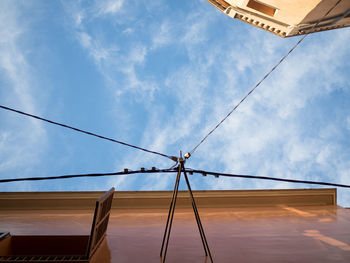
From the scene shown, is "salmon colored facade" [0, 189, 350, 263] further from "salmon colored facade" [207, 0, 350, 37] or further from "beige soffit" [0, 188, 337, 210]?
"salmon colored facade" [207, 0, 350, 37]

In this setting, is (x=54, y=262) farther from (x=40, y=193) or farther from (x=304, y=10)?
(x=304, y=10)

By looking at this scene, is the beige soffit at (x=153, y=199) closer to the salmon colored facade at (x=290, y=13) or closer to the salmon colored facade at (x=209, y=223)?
the salmon colored facade at (x=209, y=223)

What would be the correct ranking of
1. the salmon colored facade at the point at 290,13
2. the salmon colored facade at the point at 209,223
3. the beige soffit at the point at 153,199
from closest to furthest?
the salmon colored facade at the point at 209,223, the beige soffit at the point at 153,199, the salmon colored facade at the point at 290,13

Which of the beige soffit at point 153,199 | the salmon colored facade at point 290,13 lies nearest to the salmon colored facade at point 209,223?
the beige soffit at point 153,199

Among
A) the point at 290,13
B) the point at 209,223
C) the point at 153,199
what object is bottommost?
the point at 209,223

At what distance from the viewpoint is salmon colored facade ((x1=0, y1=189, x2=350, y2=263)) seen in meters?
5.60

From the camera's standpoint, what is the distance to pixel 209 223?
28.0ft

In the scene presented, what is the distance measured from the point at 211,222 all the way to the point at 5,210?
8.02m

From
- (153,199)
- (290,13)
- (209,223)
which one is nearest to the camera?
(209,223)

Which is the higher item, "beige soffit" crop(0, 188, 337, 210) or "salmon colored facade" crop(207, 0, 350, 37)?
"salmon colored facade" crop(207, 0, 350, 37)

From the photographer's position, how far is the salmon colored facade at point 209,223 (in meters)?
5.60

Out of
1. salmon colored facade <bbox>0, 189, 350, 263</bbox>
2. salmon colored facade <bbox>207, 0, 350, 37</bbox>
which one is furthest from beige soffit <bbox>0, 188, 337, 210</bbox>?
salmon colored facade <bbox>207, 0, 350, 37</bbox>

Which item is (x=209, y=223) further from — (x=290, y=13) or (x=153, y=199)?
(x=290, y=13)

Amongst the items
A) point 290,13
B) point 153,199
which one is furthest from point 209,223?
point 290,13
